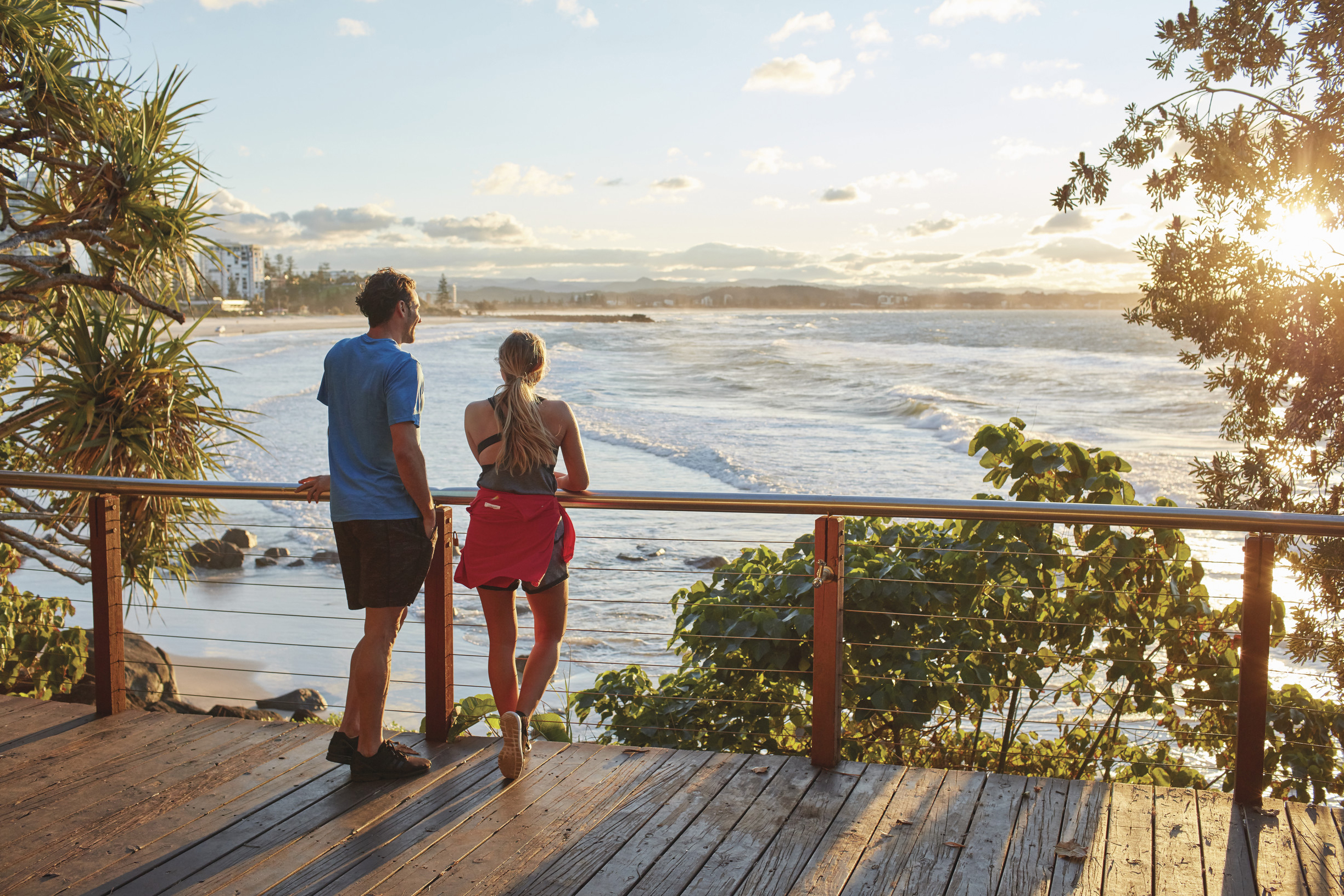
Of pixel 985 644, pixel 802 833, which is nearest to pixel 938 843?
pixel 802 833

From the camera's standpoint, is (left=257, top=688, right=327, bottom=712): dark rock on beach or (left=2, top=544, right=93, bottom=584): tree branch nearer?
(left=2, top=544, right=93, bottom=584): tree branch

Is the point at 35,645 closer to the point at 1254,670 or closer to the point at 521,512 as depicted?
the point at 521,512

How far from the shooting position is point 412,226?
162 feet

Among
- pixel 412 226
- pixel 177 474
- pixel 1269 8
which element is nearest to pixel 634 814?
pixel 177 474

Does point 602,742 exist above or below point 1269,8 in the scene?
below

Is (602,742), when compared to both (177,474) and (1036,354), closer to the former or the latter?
(177,474)

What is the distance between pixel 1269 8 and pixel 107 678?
7096 millimetres

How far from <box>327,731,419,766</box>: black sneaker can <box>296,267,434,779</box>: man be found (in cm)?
2

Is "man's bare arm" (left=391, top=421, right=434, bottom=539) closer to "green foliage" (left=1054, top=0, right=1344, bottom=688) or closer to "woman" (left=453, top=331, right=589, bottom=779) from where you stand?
"woman" (left=453, top=331, right=589, bottom=779)

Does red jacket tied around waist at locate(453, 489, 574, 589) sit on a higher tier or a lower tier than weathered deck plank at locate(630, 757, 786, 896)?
higher

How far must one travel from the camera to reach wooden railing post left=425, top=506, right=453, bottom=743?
329 cm

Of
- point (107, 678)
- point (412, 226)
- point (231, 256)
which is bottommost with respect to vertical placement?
point (107, 678)

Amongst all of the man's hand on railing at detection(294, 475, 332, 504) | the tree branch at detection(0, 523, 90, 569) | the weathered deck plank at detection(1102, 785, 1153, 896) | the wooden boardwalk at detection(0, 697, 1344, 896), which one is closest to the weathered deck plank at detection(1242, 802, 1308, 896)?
the wooden boardwalk at detection(0, 697, 1344, 896)

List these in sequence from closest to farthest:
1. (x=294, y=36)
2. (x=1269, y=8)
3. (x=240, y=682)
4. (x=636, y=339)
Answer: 1. (x=1269, y=8)
2. (x=240, y=682)
3. (x=294, y=36)
4. (x=636, y=339)
